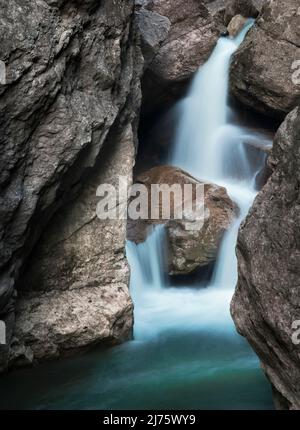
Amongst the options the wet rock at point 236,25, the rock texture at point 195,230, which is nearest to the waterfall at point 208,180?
the rock texture at point 195,230

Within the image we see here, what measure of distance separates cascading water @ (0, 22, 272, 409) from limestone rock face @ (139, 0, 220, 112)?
523 mm

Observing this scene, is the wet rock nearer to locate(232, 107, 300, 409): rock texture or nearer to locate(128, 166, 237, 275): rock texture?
locate(128, 166, 237, 275): rock texture

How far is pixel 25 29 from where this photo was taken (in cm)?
508

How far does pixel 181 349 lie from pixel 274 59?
21.3ft

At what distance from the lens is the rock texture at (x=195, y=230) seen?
869cm

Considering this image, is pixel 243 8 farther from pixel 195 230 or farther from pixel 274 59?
pixel 195 230

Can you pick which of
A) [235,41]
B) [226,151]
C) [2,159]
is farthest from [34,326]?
[235,41]

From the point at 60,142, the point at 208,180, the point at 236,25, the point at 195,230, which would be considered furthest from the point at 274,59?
the point at 60,142

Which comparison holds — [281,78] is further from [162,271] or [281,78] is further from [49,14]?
[49,14]

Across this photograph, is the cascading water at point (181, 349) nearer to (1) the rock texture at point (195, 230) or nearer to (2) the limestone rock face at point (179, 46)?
(1) the rock texture at point (195, 230)

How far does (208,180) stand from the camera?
1084cm

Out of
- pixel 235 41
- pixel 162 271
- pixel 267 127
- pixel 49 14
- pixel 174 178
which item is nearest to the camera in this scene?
pixel 49 14

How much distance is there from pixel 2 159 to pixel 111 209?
230 centimetres

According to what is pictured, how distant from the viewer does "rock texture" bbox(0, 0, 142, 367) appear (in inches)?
200
